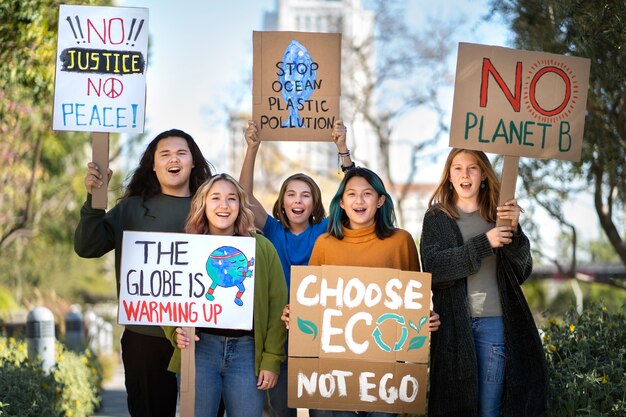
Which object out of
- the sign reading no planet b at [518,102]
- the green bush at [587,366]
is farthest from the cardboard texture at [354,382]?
the sign reading no planet b at [518,102]

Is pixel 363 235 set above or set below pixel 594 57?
below

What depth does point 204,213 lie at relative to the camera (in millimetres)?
5410

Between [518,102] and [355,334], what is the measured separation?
4.94 ft

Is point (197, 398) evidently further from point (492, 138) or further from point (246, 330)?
point (492, 138)

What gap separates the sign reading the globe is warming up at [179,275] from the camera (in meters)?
5.22

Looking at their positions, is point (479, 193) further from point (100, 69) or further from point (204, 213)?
point (100, 69)

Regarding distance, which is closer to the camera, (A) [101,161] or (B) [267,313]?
(B) [267,313]

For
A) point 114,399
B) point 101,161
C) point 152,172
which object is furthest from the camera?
point 114,399

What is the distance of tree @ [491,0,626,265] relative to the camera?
21.7 feet

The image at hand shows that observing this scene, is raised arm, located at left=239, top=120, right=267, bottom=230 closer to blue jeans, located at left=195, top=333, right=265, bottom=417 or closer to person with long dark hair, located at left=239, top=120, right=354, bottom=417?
person with long dark hair, located at left=239, top=120, right=354, bottom=417

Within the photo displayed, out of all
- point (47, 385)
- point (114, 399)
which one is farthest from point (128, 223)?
point (114, 399)

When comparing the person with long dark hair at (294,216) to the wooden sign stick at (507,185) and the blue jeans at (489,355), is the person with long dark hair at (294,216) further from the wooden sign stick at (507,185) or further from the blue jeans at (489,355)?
the blue jeans at (489,355)

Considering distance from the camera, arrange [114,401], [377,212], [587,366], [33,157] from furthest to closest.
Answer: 1. [33,157]
2. [114,401]
3. [587,366]
4. [377,212]

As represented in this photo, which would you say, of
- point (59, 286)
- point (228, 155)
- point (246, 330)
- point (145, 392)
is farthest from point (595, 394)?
point (228, 155)
